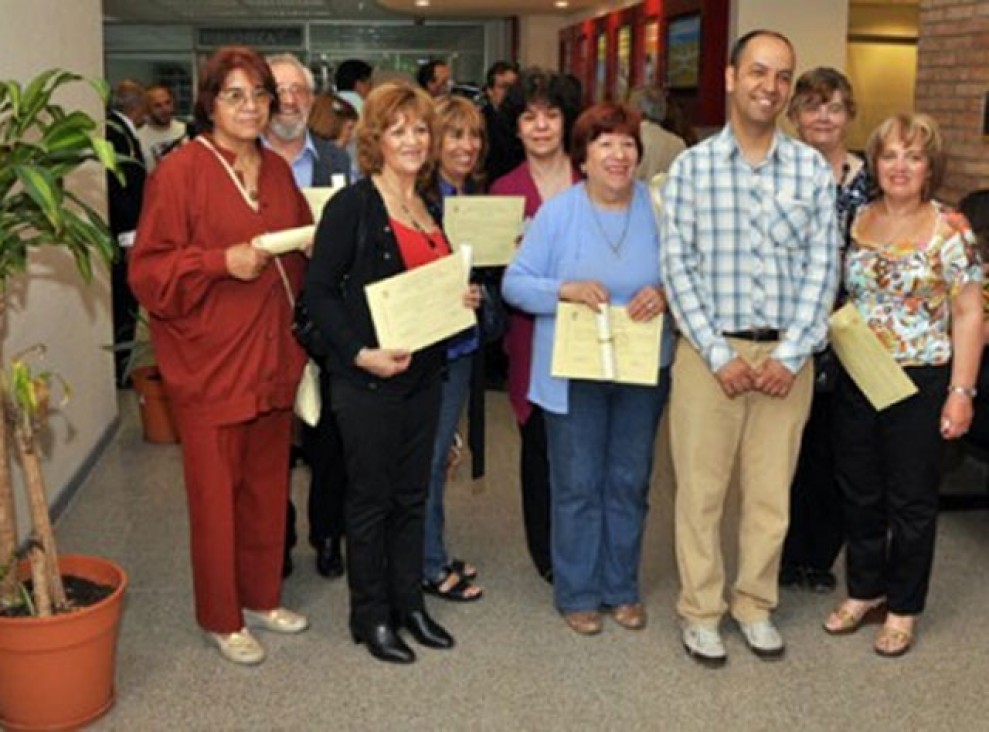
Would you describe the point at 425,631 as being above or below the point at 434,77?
below

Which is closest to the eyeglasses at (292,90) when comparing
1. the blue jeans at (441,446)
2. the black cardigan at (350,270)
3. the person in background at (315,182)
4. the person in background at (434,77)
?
the person in background at (315,182)

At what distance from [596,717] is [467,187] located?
5.17 ft

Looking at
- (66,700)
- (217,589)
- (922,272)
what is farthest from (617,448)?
(66,700)

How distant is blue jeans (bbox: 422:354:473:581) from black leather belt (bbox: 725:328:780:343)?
803 mm

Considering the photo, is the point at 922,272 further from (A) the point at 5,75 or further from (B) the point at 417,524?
(A) the point at 5,75

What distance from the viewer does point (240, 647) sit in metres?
3.18

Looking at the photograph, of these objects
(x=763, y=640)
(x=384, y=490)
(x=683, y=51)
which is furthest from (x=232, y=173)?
(x=683, y=51)

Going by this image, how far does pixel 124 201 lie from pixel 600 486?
12.2ft

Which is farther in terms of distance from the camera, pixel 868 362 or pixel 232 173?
pixel 868 362

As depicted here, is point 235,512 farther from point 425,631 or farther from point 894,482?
point 894,482

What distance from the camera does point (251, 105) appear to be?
2.86m

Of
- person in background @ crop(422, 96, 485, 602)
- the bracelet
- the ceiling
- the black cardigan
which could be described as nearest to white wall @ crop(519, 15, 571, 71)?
the ceiling

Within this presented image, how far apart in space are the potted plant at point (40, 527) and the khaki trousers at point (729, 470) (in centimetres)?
148

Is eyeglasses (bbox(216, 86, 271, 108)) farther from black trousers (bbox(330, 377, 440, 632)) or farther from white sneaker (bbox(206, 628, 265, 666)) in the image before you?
white sneaker (bbox(206, 628, 265, 666))
